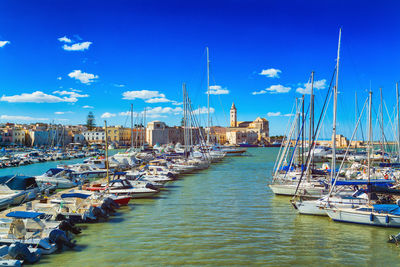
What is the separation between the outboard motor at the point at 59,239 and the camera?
40.6 feet

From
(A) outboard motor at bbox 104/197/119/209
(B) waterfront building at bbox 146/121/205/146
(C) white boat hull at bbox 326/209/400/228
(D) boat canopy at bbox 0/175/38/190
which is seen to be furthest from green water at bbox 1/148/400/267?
(B) waterfront building at bbox 146/121/205/146

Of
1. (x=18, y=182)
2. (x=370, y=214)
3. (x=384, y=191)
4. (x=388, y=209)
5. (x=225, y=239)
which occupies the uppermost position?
(x=384, y=191)

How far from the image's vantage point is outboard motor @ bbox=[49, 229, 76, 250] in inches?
487

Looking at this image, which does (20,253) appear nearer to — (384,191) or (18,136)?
(384,191)

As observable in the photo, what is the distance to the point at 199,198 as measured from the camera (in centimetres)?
2322

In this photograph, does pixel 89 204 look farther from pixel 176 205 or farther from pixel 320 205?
pixel 320 205

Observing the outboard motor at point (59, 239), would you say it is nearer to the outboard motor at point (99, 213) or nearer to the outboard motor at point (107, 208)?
the outboard motor at point (99, 213)

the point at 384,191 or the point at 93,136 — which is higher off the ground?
the point at 93,136

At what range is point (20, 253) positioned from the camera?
1079 cm

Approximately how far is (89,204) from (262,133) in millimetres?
187272

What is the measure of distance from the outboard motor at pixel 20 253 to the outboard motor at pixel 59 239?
4.13 ft

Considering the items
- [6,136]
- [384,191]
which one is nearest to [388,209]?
[384,191]

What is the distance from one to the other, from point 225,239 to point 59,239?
646 centimetres

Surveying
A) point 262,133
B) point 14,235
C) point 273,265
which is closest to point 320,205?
point 273,265
